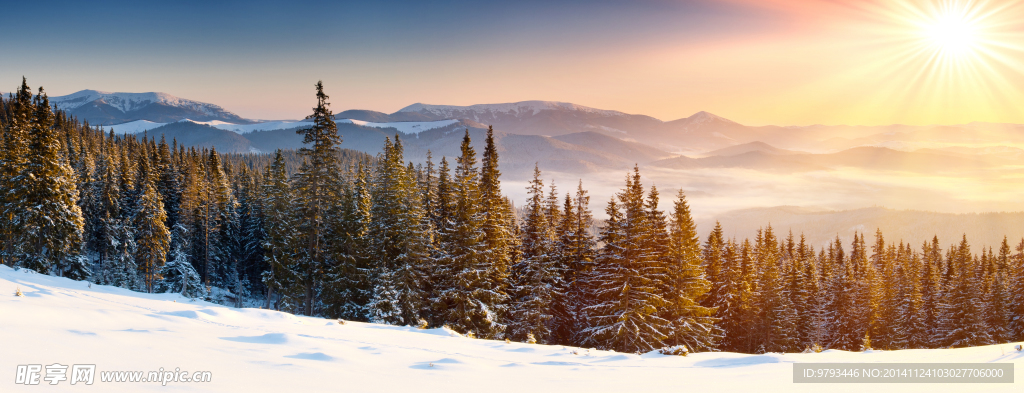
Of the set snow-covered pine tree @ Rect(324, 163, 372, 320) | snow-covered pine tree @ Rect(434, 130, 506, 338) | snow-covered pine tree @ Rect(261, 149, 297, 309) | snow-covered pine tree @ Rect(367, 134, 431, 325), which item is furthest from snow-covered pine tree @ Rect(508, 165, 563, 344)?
snow-covered pine tree @ Rect(261, 149, 297, 309)

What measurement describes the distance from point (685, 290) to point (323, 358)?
32.4 metres

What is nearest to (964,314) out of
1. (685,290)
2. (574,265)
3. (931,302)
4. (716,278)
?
(931,302)

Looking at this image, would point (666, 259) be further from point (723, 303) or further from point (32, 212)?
point (32, 212)

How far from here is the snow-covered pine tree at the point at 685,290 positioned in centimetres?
3466

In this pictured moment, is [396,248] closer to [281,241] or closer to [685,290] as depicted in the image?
[281,241]

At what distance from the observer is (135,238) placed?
5012 centimetres

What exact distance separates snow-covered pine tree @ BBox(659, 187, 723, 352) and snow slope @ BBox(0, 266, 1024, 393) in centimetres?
2510

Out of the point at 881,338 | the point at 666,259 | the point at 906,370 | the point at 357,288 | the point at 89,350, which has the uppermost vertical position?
the point at 89,350

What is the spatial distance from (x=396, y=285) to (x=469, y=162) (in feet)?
35.0

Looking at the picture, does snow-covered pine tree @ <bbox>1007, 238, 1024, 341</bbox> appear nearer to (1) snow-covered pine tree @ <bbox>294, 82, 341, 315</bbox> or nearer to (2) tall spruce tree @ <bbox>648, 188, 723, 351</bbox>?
(2) tall spruce tree @ <bbox>648, 188, 723, 351</bbox>

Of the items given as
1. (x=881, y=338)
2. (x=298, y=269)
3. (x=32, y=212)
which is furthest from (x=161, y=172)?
(x=881, y=338)

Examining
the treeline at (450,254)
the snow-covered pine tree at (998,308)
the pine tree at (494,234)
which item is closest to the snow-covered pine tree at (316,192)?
the treeline at (450,254)

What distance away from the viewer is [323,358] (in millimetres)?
8250

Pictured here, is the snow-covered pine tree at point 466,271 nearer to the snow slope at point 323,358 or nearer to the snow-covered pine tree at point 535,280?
the snow-covered pine tree at point 535,280
